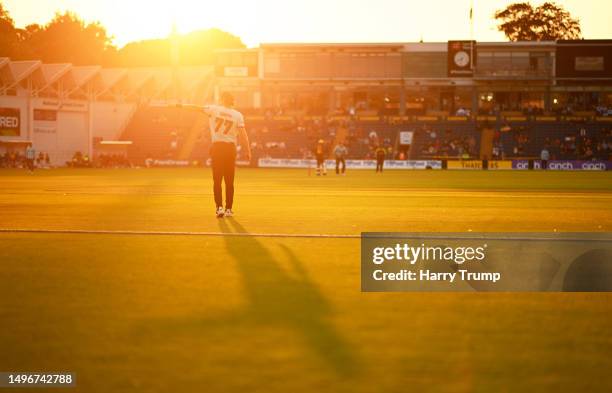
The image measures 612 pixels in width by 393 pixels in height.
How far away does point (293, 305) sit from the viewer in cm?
523

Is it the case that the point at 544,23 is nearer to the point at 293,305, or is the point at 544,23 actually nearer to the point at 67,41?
the point at 67,41

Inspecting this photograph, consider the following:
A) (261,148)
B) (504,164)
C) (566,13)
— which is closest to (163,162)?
(261,148)

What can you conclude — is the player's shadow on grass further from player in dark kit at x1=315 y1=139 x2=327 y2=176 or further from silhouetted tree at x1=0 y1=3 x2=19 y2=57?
silhouetted tree at x1=0 y1=3 x2=19 y2=57

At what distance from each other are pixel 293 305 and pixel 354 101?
253ft

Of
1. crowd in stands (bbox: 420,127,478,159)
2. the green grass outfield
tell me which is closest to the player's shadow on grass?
the green grass outfield

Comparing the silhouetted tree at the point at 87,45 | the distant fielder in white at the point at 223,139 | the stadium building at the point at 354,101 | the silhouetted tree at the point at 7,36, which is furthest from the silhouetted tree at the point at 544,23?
the distant fielder in white at the point at 223,139

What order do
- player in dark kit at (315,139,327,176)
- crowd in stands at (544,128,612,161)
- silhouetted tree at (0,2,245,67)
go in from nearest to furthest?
1. player in dark kit at (315,139,327,176)
2. crowd in stands at (544,128,612,161)
3. silhouetted tree at (0,2,245,67)

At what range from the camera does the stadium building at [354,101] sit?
6606 cm

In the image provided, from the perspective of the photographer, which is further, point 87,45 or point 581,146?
point 87,45

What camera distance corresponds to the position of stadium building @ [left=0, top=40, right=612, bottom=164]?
66062 millimetres

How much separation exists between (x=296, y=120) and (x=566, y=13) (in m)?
45.6

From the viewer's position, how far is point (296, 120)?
237ft

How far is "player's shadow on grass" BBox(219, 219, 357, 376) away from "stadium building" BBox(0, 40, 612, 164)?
2206 inches

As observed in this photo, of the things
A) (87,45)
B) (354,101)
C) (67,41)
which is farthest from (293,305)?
(87,45)
